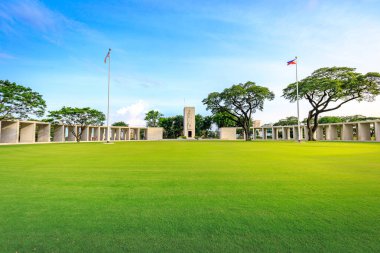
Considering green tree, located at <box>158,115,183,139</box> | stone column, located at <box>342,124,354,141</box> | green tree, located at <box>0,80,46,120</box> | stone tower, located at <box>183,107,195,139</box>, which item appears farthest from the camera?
green tree, located at <box>158,115,183,139</box>

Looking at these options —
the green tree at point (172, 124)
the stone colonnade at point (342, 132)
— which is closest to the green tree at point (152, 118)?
the green tree at point (172, 124)

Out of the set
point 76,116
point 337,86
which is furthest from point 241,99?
point 76,116

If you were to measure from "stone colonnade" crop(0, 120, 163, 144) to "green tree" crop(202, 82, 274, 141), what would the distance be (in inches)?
944

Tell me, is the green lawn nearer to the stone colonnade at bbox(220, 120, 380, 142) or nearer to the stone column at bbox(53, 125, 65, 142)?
the stone colonnade at bbox(220, 120, 380, 142)

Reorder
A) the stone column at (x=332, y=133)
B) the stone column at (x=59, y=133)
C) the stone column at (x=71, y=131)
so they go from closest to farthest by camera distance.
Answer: the stone column at (x=59, y=133), the stone column at (x=71, y=131), the stone column at (x=332, y=133)

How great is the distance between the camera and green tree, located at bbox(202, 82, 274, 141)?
134 ft

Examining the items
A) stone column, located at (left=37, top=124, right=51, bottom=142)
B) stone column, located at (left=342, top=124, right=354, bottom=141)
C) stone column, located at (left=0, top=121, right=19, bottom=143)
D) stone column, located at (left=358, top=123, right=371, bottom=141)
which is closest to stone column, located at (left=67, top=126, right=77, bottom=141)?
stone column, located at (left=37, top=124, right=51, bottom=142)

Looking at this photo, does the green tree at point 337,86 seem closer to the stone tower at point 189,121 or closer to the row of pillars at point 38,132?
the stone tower at point 189,121

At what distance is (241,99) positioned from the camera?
138ft

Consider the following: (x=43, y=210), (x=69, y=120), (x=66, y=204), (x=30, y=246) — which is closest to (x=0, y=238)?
(x=30, y=246)

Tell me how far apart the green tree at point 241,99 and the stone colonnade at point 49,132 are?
23976mm

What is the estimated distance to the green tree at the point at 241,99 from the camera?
4094cm

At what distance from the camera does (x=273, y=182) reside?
5215 mm

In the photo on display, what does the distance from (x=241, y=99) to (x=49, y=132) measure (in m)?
33.6
